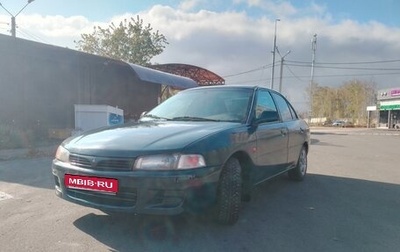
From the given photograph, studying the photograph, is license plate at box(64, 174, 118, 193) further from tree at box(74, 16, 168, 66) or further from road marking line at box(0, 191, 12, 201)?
A: tree at box(74, 16, 168, 66)

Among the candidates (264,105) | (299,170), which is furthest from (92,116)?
(264,105)

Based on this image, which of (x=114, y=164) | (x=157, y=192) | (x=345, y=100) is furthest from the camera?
(x=345, y=100)

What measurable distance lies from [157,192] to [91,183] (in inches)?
26.4

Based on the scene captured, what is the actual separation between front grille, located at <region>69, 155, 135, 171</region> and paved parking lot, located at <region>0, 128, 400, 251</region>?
698 mm

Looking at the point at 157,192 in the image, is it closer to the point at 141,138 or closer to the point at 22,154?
the point at 141,138

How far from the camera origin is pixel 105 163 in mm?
3266

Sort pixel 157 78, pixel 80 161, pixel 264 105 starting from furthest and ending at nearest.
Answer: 1. pixel 157 78
2. pixel 264 105
3. pixel 80 161

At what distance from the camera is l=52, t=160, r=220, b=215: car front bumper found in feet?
10.2

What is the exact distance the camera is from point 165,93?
25.0 m

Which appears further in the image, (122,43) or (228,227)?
(122,43)

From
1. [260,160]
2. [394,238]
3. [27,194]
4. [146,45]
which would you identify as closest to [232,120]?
[260,160]

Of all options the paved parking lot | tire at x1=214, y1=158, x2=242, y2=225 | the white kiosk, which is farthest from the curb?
tire at x1=214, y1=158, x2=242, y2=225

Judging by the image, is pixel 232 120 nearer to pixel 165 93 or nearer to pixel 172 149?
pixel 172 149

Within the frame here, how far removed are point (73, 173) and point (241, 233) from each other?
1.78 metres
